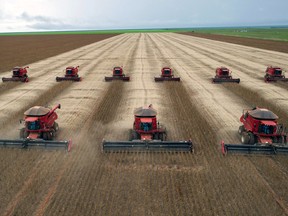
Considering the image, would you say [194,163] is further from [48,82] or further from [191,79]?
[48,82]

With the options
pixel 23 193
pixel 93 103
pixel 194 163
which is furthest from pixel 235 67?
pixel 23 193

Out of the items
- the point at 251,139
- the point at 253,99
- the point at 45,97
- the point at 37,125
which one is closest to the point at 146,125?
the point at 251,139

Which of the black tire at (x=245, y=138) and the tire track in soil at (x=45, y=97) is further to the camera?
the tire track in soil at (x=45, y=97)

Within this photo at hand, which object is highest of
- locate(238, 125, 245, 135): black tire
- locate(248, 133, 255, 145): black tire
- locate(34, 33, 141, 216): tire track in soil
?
locate(248, 133, 255, 145): black tire

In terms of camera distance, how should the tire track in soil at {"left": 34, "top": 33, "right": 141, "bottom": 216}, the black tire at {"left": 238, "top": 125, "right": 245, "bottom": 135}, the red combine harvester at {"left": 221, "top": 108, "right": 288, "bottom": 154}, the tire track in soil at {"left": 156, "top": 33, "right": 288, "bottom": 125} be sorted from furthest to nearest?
the tire track in soil at {"left": 156, "top": 33, "right": 288, "bottom": 125}, the tire track in soil at {"left": 34, "top": 33, "right": 141, "bottom": 216}, the black tire at {"left": 238, "top": 125, "right": 245, "bottom": 135}, the red combine harvester at {"left": 221, "top": 108, "right": 288, "bottom": 154}

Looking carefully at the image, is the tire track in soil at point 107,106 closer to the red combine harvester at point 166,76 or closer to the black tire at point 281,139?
the red combine harvester at point 166,76

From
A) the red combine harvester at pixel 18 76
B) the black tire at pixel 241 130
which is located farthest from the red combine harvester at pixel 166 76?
the black tire at pixel 241 130

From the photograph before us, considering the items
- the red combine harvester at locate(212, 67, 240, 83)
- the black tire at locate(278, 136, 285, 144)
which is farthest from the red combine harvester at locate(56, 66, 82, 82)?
the black tire at locate(278, 136, 285, 144)

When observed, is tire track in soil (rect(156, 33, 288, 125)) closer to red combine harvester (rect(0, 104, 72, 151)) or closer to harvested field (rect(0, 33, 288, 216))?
harvested field (rect(0, 33, 288, 216))
